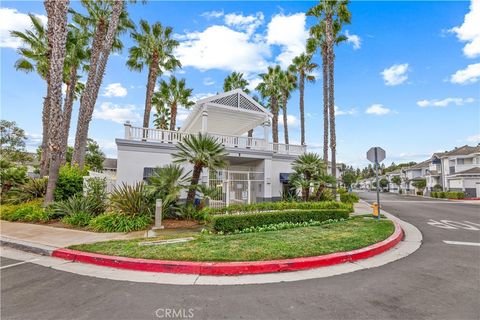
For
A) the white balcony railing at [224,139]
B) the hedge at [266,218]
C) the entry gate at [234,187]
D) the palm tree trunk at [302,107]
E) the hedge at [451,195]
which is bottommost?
the hedge at [451,195]

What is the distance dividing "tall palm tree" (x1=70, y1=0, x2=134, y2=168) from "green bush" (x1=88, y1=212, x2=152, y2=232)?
8665mm

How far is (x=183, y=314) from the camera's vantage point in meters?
3.01

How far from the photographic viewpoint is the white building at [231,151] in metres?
12.4

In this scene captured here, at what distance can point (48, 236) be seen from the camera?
7.21m

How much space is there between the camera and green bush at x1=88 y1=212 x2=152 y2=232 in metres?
8.16

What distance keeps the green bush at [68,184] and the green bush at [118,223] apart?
13.8 feet

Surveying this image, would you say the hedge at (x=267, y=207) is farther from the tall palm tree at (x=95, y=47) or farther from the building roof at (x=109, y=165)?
the building roof at (x=109, y=165)

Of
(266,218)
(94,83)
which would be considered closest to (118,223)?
(266,218)

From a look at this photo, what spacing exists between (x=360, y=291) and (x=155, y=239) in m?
5.27

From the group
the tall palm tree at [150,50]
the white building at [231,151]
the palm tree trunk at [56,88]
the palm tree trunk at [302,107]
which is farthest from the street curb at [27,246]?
the palm tree trunk at [302,107]

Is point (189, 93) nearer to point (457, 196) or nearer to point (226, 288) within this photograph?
point (226, 288)

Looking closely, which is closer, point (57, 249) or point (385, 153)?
point (57, 249)

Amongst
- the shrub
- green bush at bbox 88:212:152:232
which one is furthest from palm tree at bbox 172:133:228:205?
green bush at bbox 88:212:152:232

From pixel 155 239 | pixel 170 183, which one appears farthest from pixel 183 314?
pixel 170 183
